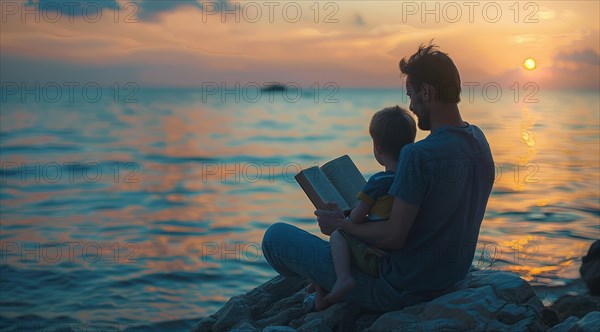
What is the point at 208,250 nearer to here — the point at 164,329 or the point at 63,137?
the point at 164,329

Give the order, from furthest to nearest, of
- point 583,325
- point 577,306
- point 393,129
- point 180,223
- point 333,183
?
point 180,223 < point 577,306 < point 333,183 < point 393,129 < point 583,325

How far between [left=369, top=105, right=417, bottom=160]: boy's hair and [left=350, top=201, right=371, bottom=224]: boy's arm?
365 millimetres

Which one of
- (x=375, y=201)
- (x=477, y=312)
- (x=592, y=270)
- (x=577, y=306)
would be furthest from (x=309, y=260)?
(x=592, y=270)

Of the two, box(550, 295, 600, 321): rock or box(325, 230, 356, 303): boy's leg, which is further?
box(550, 295, 600, 321): rock

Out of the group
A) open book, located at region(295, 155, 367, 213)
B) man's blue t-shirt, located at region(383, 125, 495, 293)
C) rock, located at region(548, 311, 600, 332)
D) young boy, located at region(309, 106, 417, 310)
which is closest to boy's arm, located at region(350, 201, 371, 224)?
young boy, located at region(309, 106, 417, 310)

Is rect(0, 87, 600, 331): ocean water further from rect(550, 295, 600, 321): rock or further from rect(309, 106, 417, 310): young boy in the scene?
rect(309, 106, 417, 310): young boy

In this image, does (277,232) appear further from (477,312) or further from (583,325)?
(583,325)

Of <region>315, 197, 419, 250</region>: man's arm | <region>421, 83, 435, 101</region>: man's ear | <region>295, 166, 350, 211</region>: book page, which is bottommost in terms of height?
<region>315, 197, 419, 250</region>: man's arm

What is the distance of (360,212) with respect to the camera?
4.04 m

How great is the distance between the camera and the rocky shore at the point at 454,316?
4016 millimetres

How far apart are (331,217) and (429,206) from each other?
59 centimetres

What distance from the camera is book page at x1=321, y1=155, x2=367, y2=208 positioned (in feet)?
14.2

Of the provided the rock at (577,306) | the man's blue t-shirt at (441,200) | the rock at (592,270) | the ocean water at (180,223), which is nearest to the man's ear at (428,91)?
the man's blue t-shirt at (441,200)

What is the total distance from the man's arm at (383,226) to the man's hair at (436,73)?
25.4 inches
